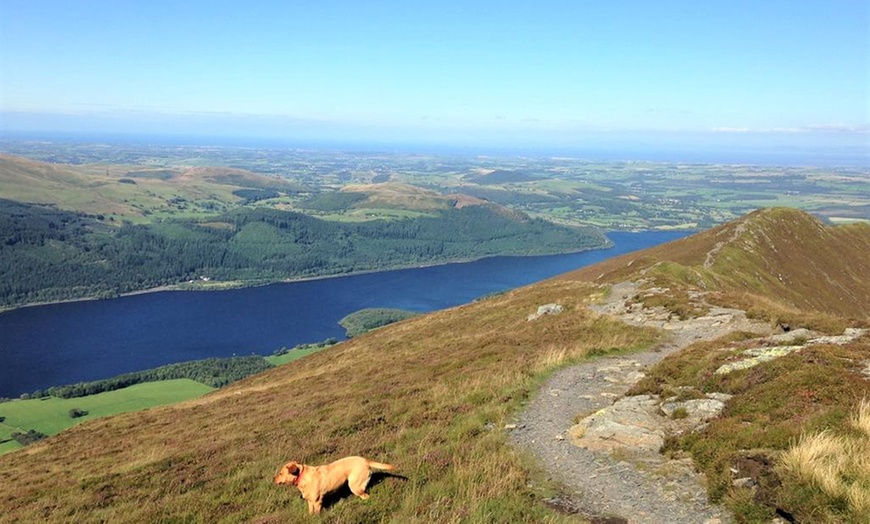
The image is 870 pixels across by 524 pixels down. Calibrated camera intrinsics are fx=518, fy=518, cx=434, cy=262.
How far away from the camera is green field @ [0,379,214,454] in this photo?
95.8 m

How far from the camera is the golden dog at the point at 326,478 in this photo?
38.0ft

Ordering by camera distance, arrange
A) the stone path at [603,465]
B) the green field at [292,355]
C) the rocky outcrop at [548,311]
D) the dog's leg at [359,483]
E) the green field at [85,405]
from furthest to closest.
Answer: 1. the green field at [292,355]
2. the green field at [85,405]
3. the rocky outcrop at [548,311]
4. the dog's leg at [359,483]
5. the stone path at [603,465]

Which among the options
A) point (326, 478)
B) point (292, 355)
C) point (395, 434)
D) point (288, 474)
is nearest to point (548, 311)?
point (395, 434)

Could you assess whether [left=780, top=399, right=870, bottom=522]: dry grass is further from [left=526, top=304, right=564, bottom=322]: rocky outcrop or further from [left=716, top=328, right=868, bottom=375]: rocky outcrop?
[left=526, top=304, right=564, bottom=322]: rocky outcrop

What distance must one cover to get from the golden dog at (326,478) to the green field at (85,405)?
99963mm

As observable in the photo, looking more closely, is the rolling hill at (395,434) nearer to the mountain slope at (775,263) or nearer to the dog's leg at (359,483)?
the dog's leg at (359,483)

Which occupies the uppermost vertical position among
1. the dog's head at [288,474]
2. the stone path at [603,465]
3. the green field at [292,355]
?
the dog's head at [288,474]

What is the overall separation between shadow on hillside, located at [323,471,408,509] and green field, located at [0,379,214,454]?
10014 centimetres

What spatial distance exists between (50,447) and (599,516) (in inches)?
1491

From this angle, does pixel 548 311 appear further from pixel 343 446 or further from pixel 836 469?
pixel 836 469

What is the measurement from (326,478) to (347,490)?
80 cm

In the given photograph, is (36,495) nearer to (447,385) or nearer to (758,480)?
(447,385)

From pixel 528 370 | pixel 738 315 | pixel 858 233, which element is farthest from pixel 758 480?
pixel 858 233

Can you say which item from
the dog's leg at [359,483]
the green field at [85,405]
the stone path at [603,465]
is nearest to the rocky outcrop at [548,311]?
the stone path at [603,465]
